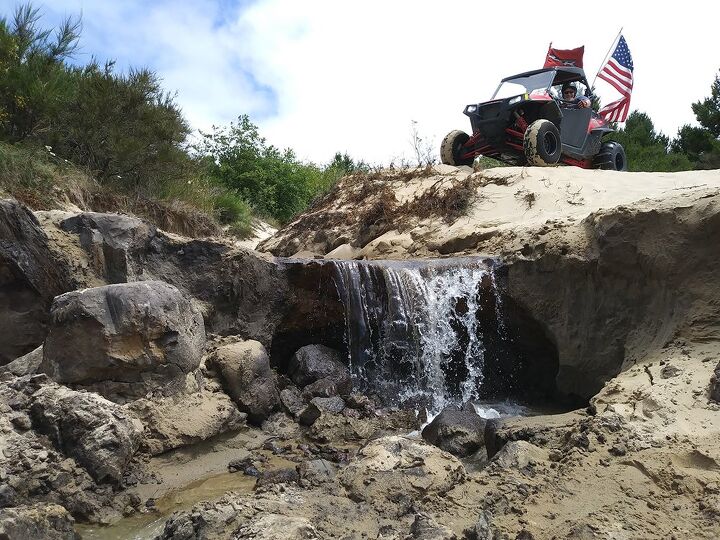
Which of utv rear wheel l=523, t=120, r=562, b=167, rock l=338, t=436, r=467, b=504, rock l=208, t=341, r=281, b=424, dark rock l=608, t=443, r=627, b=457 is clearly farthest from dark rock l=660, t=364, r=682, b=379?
utv rear wheel l=523, t=120, r=562, b=167

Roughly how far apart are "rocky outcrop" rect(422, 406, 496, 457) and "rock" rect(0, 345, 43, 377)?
9.71ft

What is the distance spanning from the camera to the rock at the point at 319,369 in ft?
19.3

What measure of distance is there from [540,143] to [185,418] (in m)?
7.95

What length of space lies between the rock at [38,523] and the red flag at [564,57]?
43.4 feet

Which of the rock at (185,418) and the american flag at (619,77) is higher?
the american flag at (619,77)

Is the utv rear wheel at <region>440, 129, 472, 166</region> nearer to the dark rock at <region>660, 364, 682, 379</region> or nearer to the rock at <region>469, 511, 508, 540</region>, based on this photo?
the dark rock at <region>660, 364, 682, 379</region>

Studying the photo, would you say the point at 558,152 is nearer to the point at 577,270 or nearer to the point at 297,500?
the point at 577,270

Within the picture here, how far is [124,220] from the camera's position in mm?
5445

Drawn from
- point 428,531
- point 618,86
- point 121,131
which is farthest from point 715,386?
point 618,86

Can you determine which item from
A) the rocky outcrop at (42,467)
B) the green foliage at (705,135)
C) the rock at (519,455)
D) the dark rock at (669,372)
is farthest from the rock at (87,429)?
the green foliage at (705,135)

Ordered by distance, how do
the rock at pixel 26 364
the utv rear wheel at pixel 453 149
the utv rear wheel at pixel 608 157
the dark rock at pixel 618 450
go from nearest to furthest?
the dark rock at pixel 618 450 < the rock at pixel 26 364 < the utv rear wheel at pixel 453 149 < the utv rear wheel at pixel 608 157

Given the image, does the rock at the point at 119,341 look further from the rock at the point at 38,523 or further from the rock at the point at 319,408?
the rock at the point at 38,523

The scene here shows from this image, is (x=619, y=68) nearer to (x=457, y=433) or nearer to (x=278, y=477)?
(x=457, y=433)

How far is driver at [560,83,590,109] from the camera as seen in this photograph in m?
11.5
